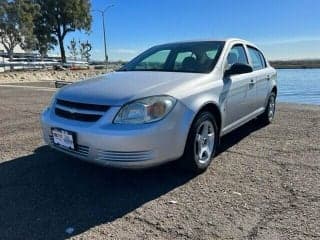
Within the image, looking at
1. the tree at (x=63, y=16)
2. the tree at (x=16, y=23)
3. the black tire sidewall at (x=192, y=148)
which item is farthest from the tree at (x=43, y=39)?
the black tire sidewall at (x=192, y=148)

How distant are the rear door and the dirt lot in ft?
3.05

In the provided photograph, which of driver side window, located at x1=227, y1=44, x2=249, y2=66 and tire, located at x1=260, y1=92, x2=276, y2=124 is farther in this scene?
tire, located at x1=260, y1=92, x2=276, y2=124

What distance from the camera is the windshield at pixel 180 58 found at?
473cm

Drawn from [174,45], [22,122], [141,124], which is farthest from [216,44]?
[22,122]

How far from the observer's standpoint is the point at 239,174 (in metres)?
4.27

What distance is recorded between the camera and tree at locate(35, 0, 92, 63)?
152 feet

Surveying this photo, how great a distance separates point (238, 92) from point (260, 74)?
3.87 feet

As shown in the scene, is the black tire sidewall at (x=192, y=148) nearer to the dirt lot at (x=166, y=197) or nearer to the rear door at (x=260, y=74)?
the dirt lot at (x=166, y=197)

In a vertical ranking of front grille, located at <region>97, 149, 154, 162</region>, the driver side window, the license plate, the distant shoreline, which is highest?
the driver side window

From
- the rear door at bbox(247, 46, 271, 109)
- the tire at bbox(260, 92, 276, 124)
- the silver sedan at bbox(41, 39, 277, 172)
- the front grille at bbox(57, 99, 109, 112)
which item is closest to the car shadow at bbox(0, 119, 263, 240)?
the silver sedan at bbox(41, 39, 277, 172)

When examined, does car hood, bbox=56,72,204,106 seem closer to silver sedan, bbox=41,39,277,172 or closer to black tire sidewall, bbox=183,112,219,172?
silver sedan, bbox=41,39,277,172

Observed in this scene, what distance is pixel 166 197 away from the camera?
3.65 m

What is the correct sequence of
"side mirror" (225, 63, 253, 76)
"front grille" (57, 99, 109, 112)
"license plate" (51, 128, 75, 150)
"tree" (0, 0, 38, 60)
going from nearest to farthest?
"front grille" (57, 99, 109, 112) → "license plate" (51, 128, 75, 150) → "side mirror" (225, 63, 253, 76) → "tree" (0, 0, 38, 60)

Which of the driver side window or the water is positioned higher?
the driver side window
